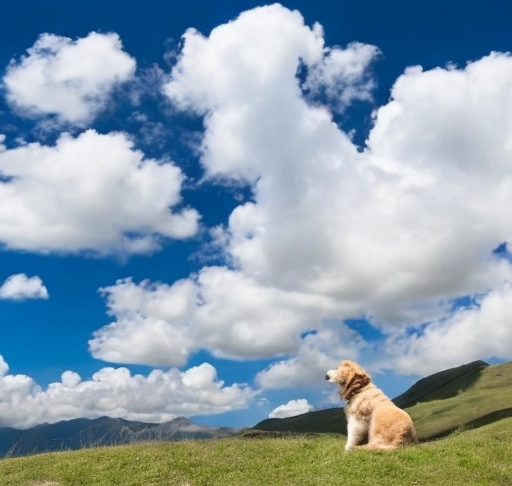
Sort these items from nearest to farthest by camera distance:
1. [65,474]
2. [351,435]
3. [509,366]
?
[65,474]
[351,435]
[509,366]

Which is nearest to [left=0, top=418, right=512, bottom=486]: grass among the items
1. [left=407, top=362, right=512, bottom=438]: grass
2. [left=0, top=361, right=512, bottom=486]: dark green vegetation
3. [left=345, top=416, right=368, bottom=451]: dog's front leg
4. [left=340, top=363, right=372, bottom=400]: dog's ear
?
[left=0, top=361, right=512, bottom=486]: dark green vegetation

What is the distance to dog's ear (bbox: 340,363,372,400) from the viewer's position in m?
24.1

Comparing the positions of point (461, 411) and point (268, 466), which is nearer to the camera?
point (268, 466)

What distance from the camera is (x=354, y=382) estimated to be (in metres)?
24.2

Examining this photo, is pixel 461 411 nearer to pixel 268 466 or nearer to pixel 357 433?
pixel 357 433

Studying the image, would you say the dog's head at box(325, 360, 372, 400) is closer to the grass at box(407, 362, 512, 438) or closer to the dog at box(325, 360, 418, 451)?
the dog at box(325, 360, 418, 451)

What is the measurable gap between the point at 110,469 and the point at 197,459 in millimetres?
3216

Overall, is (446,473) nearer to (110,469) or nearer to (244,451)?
(244,451)

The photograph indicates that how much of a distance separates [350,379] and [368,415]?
159 centimetres

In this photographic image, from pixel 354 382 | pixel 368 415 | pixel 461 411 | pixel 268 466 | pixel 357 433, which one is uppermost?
pixel 461 411

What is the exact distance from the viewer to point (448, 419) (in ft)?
390

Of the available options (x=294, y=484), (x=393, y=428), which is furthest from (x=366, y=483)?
(x=393, y=428)

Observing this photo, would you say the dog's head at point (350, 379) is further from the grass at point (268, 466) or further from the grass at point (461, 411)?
the grass at point (461, 411)

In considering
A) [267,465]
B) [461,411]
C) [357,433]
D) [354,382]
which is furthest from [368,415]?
[461,411]
